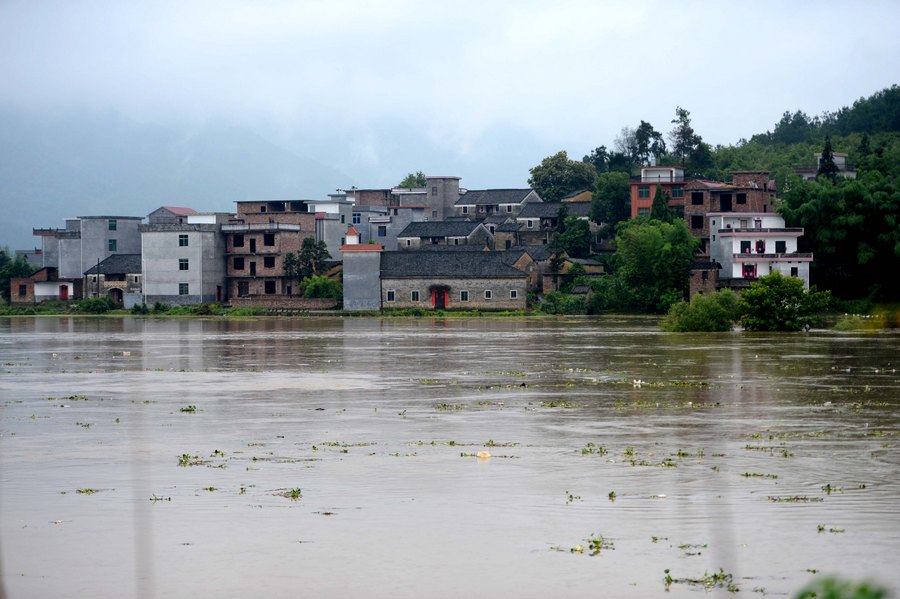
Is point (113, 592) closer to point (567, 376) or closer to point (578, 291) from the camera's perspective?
point (567, 376)

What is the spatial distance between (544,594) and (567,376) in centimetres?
1963

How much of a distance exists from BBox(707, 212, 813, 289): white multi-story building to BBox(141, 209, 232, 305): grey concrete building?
105ft

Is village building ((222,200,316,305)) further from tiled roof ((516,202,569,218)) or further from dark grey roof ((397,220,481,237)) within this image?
tiled roof ((516,202,569,218))

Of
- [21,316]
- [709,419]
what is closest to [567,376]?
[709,419]

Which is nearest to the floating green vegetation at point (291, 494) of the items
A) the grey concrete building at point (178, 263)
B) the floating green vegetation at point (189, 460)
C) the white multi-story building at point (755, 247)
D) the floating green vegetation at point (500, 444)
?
the floating green vegetation at point (189, 460)

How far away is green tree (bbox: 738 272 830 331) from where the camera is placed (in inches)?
2007

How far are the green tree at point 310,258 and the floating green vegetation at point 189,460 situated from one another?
64.2m

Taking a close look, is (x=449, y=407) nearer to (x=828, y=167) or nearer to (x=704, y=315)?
(x=704, y=315)

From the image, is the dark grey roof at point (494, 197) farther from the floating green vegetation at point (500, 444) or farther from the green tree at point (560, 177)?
the floating green vegetation at point (500, 444)

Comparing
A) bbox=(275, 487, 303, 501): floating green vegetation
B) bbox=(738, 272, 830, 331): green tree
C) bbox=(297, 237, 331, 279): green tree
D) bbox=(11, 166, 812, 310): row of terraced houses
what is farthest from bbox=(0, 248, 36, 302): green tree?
bbox=(275, 487, 303, 501): floating green vegetation

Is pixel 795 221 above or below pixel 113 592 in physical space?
above

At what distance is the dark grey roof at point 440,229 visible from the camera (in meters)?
87.9

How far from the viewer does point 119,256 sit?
85.0 m

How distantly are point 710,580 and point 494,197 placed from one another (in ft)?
292
